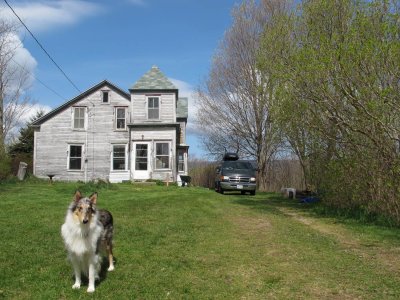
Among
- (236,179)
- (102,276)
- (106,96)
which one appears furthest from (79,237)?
(106,96)

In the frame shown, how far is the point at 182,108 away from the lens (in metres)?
36.8

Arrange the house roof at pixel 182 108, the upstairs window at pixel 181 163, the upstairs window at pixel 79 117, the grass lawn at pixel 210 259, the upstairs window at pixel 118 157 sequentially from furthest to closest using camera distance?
1. the house roof at pixel 182 108
2. the upstairs window at pixel 181 163
3. the upstairs window at pixel 79 117
4. the upstairs window at pixel 118 157
5. the grass lawn at pixel 210 259

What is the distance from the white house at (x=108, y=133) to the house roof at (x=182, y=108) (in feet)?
14.2

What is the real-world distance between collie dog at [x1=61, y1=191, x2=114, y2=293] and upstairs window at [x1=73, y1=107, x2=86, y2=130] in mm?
26251

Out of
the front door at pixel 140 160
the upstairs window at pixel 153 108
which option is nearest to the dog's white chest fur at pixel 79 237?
the front door at pixel 140 160

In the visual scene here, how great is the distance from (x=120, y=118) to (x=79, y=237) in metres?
25.6

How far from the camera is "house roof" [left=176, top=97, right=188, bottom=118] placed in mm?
35241

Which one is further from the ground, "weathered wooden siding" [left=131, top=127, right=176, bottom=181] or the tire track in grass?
"weathered wooden siding" [left=131, top=127, right=176, bottom=181]

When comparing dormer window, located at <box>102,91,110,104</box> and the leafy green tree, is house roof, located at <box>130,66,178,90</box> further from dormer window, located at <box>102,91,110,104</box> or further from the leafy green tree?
the leafy green tree

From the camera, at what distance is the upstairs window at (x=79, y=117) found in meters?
31.6

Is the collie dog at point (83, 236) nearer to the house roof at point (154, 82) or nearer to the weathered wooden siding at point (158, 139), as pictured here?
the weathered wooden siding at point (158, 139)

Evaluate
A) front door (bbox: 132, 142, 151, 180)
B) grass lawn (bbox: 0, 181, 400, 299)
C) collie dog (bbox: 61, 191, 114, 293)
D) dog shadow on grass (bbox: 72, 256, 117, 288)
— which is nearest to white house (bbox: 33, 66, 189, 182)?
front door (bbox: 132, 142, 151, 180)

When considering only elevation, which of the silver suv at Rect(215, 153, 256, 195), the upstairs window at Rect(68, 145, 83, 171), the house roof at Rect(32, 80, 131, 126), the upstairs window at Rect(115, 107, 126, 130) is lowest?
the silver suv at Rect(215, 153, 256, 195)

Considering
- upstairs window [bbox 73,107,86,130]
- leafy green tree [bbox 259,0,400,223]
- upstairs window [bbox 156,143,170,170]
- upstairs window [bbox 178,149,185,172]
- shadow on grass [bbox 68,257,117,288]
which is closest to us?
shadow on grass [bbox 68,257,117,288]
